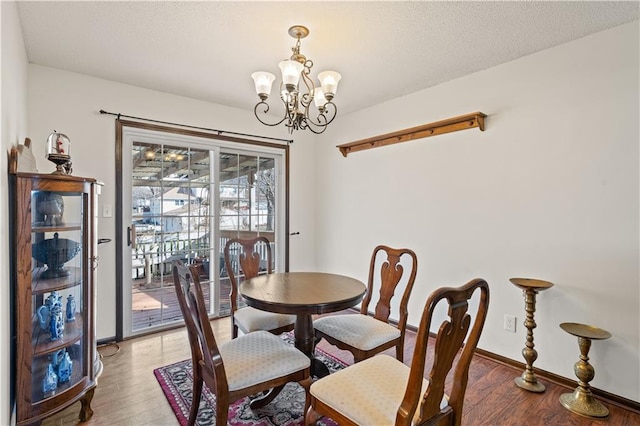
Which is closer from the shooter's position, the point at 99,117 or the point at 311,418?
the point at 311,418

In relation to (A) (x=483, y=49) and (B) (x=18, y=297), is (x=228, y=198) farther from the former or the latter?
(A) (x=483, y=49)

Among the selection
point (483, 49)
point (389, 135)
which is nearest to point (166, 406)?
point (389, 135)

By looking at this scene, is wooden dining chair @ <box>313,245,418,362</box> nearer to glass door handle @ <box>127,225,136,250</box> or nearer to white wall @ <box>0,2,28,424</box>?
white wall @ <box>0,2,28,424</box>

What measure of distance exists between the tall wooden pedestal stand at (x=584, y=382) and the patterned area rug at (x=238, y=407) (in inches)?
60.6

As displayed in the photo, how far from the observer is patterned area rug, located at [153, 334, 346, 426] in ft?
6.19

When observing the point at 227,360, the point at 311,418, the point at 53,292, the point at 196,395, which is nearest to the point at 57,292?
the point at 53,292

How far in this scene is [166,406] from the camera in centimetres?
203

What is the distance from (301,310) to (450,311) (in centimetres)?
89

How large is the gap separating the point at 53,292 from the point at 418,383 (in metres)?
2.04

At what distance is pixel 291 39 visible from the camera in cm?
226

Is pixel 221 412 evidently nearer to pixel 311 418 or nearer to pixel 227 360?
pixel 227 360

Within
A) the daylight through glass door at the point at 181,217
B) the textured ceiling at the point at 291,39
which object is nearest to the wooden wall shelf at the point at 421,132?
the textured ceiling at the point at 291,39

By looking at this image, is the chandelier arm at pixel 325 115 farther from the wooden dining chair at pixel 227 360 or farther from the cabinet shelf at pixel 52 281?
the cabinet shelf at pixel 52 281

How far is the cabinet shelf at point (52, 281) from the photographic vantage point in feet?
5.83
